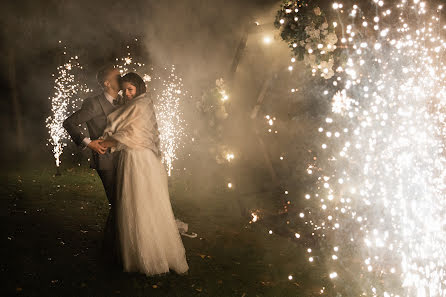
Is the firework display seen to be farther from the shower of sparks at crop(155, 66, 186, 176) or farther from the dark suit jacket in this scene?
the shower of sparks at crop(155, 66, 186, 176)

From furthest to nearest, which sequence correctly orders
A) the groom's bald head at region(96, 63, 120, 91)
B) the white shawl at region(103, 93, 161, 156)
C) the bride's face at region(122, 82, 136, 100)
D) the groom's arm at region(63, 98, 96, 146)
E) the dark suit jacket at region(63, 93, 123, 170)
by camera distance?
1. the groom's bald head at region(96, 63, 120, 91)
2. the dark suit jacket at region(63, 93, 123, 170)
3. the groom's arm at region(63, 98, 96, 146)
4. the bride's face at region(122, 82, 136, 100)
5. the white shawl at region(103, 93, 161, 156)

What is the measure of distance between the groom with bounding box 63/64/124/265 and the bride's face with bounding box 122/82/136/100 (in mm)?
318

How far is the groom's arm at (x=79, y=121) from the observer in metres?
4.66

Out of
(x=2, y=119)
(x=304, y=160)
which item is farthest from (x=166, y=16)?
(x=2, y=119)

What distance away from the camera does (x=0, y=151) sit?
1577 centimetres

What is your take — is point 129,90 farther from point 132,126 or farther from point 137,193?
point 137,193

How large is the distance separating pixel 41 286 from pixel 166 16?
29.7 feet

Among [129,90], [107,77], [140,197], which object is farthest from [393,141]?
[107,77]

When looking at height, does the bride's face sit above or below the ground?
above

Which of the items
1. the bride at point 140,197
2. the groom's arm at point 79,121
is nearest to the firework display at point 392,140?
the bride at point 140,197

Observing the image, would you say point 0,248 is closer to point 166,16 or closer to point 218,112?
point 218,112

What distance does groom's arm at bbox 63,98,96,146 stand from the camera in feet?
15.3

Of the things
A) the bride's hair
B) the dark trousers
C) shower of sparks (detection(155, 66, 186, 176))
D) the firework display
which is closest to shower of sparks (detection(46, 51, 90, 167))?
shower of sparks (detection(155, 66, 186, 176))

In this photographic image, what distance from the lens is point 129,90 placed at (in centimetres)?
456
